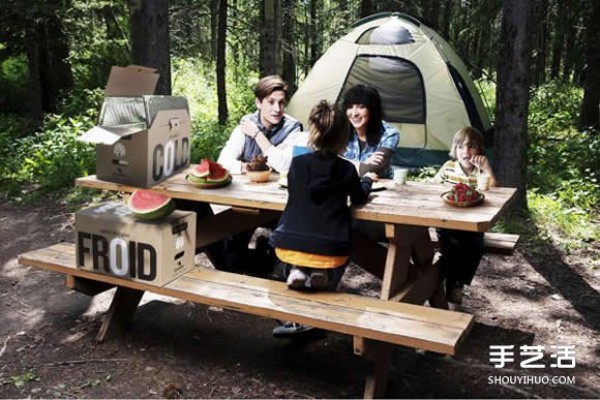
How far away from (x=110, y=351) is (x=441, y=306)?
192cm

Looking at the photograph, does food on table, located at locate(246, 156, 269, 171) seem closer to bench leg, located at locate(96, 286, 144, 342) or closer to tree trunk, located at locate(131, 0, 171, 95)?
bench leg, located at locate(96, 286, 144, 342)

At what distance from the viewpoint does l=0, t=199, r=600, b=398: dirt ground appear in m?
2.89

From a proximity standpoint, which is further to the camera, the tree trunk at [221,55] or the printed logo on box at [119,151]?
the tree trunk at [221,55]

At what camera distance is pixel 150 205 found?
9.93 ft

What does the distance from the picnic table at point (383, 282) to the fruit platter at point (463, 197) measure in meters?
0.03

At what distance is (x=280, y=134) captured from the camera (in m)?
4.01

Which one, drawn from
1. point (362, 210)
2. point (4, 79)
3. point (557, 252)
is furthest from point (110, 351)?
point (4, 79)

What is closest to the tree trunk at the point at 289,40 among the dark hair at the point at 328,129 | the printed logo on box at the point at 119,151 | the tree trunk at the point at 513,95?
the tree trunk at the point at 513,95

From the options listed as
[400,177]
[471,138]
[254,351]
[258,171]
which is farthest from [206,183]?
[471,138]

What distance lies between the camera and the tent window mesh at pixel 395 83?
24.7ft

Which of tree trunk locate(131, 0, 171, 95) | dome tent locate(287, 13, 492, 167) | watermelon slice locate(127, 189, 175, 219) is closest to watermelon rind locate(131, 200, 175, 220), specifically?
watermelon slice locate(127, 189, 175, 219)

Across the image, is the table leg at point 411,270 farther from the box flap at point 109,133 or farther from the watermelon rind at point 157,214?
the box flap at point 109,133

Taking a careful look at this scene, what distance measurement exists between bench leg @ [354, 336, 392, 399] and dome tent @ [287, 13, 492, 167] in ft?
16.3

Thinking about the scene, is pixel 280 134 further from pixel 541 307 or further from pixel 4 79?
pixel 4 79
